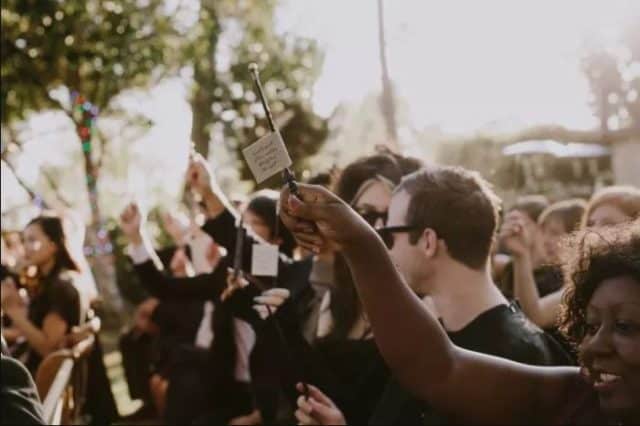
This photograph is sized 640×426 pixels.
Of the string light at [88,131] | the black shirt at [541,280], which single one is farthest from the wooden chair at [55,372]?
the string light at [88,131]

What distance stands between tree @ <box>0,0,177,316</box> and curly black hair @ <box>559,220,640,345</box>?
39.2ft

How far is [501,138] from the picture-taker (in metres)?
34.6

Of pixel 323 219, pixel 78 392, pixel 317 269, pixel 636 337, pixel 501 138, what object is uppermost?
pixel 323 219

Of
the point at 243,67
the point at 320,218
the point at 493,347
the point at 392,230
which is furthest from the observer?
the point at 243,67

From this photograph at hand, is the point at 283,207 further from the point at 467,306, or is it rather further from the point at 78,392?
the point at 78,392

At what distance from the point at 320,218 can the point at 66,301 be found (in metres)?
3.60

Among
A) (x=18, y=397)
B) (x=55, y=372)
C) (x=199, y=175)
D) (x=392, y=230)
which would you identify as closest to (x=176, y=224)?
(x=55, y=372)

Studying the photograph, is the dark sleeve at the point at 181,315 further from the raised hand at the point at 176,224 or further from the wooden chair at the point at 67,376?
the wooden chair at the point at 67,376

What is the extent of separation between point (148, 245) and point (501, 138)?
98.3 feet

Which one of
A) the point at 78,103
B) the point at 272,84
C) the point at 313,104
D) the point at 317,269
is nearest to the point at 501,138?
the point at 313,104

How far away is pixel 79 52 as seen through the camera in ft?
45.8

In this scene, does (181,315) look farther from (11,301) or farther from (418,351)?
(418,351)

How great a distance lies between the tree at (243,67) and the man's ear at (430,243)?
44.5 feet

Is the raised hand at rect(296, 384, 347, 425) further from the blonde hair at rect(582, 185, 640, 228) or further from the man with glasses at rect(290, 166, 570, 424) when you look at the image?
the blonde hair at rect(582, 185, 640, 228)
